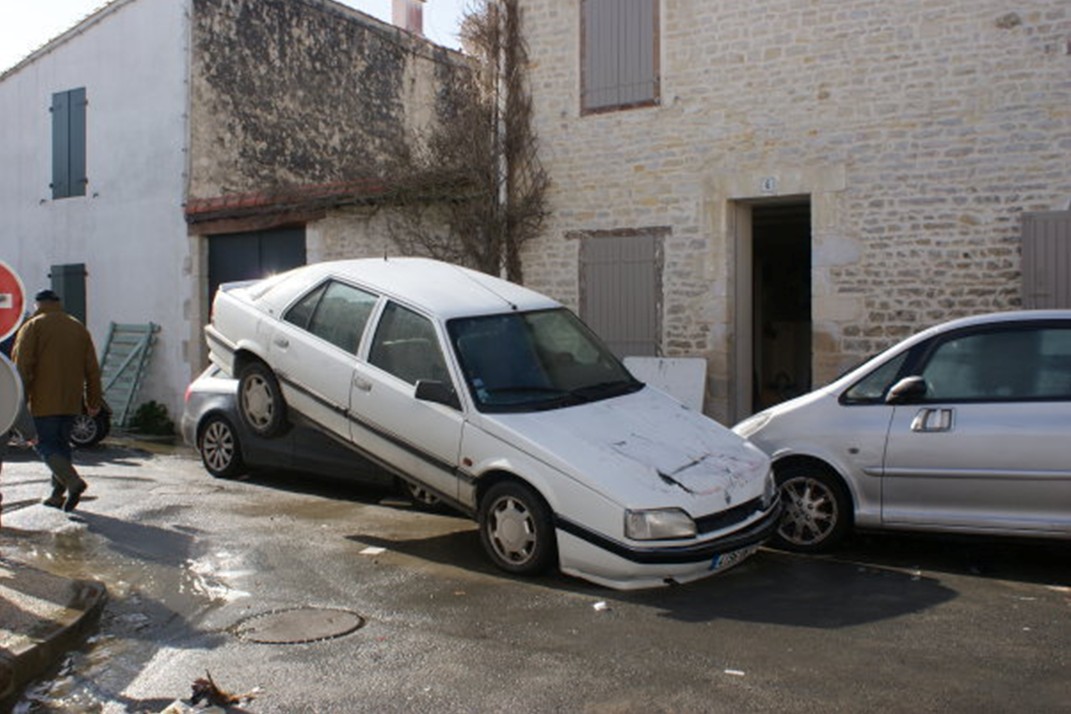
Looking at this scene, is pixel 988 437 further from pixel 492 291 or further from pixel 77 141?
pixel 77 141

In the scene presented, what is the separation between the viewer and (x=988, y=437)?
249 inches

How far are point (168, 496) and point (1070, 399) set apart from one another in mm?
7051

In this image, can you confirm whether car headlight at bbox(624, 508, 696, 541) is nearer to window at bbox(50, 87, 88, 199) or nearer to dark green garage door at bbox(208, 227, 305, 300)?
dark green garage door at bbox(208, 227, 305, 300)

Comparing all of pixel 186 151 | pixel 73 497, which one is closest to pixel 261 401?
pixel 73 497

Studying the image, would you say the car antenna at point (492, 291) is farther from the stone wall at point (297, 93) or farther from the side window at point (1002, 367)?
the stone wall at point (297, 93)

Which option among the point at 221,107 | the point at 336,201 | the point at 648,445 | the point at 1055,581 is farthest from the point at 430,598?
the point at 221,107

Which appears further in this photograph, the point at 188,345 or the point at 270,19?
the point at 270,19

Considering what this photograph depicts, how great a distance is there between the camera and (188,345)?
1521 cm

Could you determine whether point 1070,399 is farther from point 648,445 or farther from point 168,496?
point 168,496

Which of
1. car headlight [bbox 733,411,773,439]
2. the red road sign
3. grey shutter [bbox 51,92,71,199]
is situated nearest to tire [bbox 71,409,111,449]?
grey shutter [bbox 51,92,71,199]

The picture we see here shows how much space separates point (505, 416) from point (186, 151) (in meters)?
10.6

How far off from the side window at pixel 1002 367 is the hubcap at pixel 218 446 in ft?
20.1

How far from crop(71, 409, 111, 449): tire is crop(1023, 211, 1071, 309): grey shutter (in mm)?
10462

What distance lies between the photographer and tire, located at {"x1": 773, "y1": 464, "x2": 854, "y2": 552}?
689 centimetres
